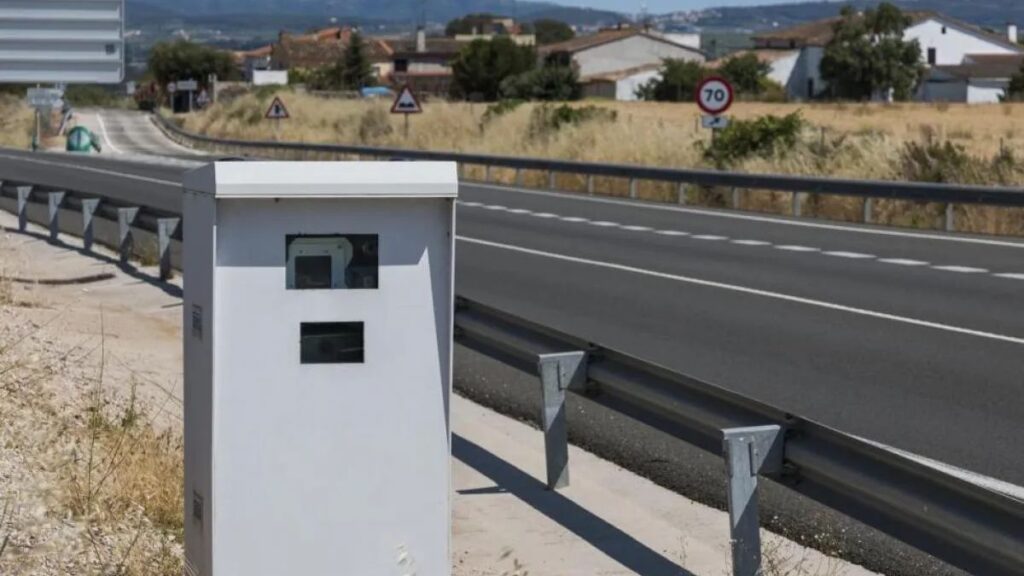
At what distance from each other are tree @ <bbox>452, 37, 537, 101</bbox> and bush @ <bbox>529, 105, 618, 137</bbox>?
6530 centimetres

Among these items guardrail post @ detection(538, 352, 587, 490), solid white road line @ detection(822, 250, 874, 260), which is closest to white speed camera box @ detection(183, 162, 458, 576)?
guardrail post @ detection(538, 352, 587, 490)

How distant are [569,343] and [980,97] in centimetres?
13638

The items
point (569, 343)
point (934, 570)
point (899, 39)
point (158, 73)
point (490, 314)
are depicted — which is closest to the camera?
point (934, 570)

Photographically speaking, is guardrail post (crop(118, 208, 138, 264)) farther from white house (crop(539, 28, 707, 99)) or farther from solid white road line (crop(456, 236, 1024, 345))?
white house (crop(539, 28, 707, 99))

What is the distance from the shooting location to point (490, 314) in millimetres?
9750

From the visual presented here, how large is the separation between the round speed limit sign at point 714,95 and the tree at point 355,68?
354ft

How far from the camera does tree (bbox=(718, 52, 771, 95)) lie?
4734 inches

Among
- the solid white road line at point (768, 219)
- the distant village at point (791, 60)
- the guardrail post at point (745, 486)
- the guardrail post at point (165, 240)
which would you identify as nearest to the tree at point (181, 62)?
the distant village at point (791, 60)

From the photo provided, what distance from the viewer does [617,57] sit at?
523 feet

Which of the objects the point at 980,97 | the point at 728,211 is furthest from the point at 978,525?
the point at 980,97

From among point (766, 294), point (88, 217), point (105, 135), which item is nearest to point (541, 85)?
point (105, 135)

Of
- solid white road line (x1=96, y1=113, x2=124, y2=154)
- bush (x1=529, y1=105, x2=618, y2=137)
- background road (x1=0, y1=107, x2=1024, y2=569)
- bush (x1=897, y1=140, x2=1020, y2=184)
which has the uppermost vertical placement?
bush (x1=529, y1=105, x2=618, y2=137)

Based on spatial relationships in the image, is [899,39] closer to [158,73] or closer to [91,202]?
[158,73]

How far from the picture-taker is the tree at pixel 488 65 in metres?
120
